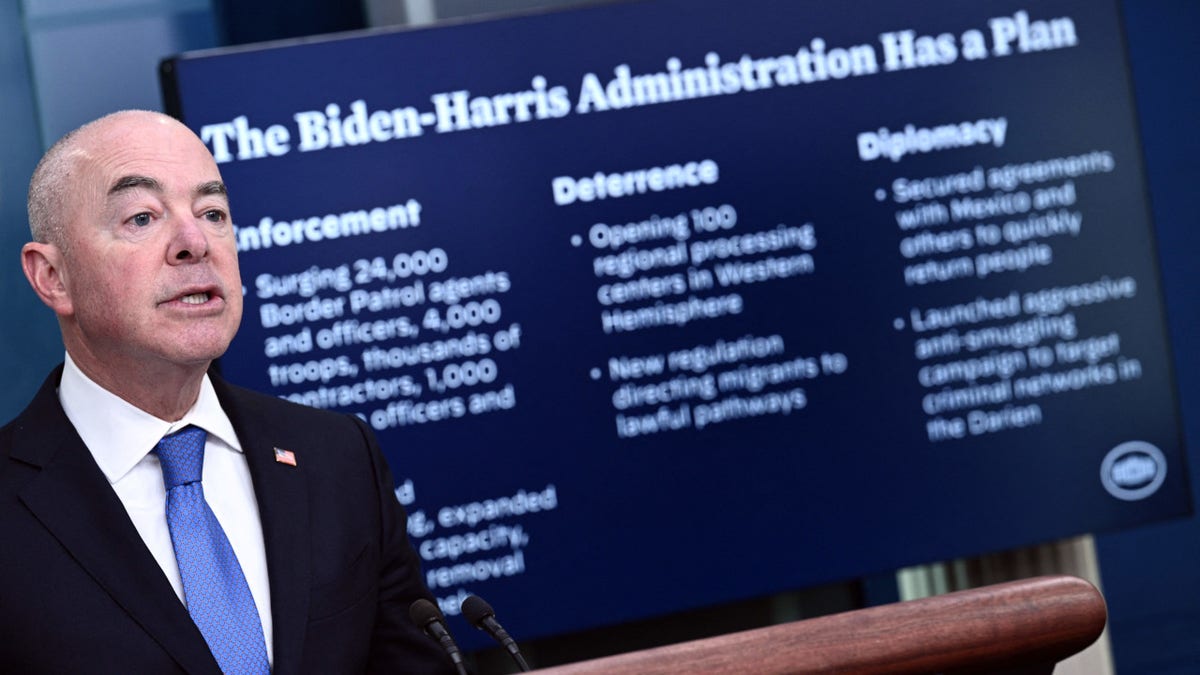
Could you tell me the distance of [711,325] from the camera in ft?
9.84

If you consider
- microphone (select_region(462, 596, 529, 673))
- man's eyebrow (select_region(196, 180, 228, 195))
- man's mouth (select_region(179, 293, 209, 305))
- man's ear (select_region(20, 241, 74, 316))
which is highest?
man's eyebrow (select_region(196, 180, 228, 195))

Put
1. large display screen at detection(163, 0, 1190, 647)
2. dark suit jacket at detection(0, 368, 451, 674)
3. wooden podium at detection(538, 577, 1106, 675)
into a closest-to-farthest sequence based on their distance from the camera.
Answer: wooden podium at detection(538, 577, 1106, 675), dark suit jacket at detection(0, 368, 451, 674), large display screen at detection(163, 0, 1190, 647)

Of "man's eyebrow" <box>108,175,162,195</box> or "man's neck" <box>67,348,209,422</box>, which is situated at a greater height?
"man's eyebrow" <box>108,175,162,195</box>

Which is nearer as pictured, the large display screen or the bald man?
the bald man

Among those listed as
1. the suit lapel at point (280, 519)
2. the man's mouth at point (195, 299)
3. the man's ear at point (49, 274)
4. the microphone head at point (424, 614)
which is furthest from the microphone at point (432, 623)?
the man's ear at point (49, 274)

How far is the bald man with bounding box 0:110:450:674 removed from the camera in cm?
160

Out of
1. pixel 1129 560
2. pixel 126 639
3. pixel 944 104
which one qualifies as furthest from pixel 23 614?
pixel 1129 560

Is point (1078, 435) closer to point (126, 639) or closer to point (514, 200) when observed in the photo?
point (514, 200)

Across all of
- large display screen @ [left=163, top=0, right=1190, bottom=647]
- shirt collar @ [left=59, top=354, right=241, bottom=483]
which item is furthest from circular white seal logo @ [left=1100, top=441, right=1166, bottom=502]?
shirt collar @ [left=59, top=354, right=241, bottom=483]

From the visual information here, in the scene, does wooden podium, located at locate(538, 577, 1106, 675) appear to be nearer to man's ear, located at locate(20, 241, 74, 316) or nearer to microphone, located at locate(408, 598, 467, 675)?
microphone, located at locate(408, 598, 467, 675)

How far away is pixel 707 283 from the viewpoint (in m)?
2.99

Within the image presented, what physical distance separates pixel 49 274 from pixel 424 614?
665 mm

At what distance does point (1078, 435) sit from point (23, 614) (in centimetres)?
233

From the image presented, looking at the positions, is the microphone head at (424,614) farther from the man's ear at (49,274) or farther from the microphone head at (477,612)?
the man's ear at (49,274)
